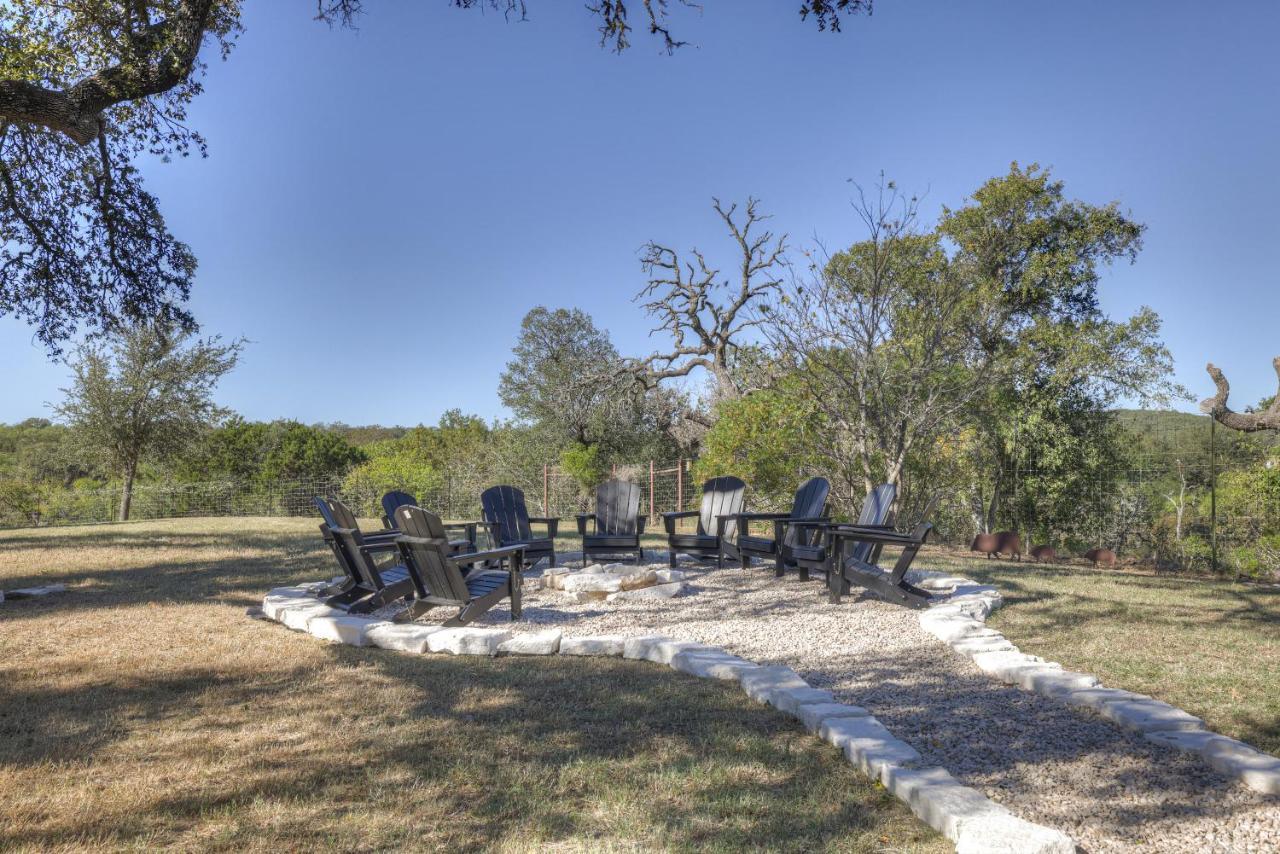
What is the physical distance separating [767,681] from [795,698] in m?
0.25

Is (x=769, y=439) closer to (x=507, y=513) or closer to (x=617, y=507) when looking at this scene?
(x=617, y=507)

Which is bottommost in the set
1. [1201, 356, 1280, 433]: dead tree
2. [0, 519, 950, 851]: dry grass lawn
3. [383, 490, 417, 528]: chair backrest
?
[0, 519, 950, 851]: dry grass lawn

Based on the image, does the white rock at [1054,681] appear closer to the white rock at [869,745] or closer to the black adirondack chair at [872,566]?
the white rock at [869,745]

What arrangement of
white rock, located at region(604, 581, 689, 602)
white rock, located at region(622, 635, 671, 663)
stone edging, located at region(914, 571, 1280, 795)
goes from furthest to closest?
white rock, located at region(604, 581, 689, 602)
white rock, located at region(622, 635, 671, 663)
stone edging, located at region(914, 571, 1280, 795)

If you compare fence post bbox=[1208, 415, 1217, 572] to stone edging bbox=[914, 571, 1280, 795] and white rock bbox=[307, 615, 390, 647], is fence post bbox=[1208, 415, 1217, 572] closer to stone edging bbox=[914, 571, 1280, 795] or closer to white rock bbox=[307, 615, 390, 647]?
stone edging bbox=[914, 571, 1280, 795]

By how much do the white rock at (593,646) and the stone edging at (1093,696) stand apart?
182cm

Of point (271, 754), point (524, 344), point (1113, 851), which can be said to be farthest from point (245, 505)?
point (1113, 851)

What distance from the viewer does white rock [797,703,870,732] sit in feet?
8.88

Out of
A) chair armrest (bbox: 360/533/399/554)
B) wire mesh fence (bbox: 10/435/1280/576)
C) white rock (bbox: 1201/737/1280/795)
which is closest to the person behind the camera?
white rock (bbox: 1201/737/1280/795)

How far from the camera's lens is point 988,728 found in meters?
2.77

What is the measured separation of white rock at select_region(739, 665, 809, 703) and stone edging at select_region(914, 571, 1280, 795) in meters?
1.02

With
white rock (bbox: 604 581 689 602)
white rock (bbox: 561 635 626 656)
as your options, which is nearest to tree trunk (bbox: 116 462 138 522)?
white rock (bbox: 604 581 689 602)

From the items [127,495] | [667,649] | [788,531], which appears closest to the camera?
[667,649]

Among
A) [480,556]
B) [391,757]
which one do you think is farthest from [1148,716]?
[480,556]
